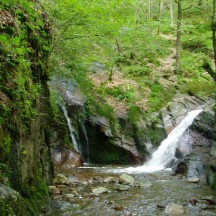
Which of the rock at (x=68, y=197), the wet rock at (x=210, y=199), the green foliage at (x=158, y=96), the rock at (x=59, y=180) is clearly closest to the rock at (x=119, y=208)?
the rock at (x=68, y=197)

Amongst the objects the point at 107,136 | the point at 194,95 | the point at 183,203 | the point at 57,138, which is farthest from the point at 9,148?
the point at 194,95

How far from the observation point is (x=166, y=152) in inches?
515

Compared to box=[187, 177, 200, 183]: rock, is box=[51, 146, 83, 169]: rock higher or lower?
higher

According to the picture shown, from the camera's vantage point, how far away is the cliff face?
14.8 ft

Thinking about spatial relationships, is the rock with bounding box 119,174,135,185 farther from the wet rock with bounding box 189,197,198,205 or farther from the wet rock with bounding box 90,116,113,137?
the wet rock with bounding box 90,116,113,137

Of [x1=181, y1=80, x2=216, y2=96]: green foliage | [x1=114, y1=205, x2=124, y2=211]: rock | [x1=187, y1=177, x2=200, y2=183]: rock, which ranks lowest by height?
[x1=114, y1=205, x2=124, y2=211]: rock

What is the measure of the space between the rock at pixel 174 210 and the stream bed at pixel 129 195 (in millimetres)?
88

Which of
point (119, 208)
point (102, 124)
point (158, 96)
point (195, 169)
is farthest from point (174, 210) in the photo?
point (158, 96)

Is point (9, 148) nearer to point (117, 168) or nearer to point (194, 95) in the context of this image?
point (117, 168)

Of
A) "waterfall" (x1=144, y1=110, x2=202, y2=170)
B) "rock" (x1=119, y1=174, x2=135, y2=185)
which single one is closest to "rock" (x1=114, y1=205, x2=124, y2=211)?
"rock" (x1=119, y1=174, x2=135, y2=185)

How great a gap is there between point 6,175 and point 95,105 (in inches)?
381

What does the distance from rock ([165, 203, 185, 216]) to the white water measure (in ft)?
15.7

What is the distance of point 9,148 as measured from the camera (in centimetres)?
472

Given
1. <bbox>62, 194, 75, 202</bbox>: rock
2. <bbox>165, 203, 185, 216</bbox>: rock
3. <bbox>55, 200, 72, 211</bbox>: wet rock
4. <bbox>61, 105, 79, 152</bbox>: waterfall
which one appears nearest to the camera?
<bbox>165, 203, 185, 216</bbox>: rock
